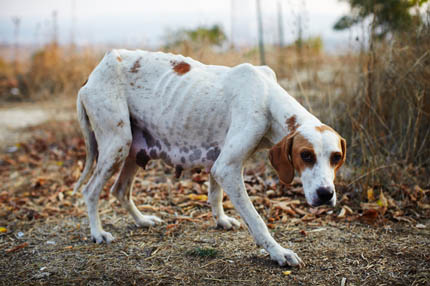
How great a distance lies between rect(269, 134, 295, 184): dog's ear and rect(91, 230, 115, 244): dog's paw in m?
1.61

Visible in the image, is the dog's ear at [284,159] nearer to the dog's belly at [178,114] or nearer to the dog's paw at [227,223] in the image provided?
the dog's belly at [178,114]

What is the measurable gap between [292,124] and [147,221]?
1.68m

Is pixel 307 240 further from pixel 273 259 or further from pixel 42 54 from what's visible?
pixel 42 54

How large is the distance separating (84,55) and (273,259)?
816 centimetres

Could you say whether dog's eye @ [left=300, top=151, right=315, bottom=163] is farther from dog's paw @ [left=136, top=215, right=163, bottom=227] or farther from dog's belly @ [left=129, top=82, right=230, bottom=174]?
dog's paw @ [left=136, top=215, right=163, bottom=227]

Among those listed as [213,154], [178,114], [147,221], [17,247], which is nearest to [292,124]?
[213,154]

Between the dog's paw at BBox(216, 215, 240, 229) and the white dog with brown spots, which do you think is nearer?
the white dog with brown spots

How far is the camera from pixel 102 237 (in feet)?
11.7

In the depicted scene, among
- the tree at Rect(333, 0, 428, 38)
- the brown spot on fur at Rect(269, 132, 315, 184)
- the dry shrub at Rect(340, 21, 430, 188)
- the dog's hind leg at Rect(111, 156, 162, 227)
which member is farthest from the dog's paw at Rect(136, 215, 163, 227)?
the tree at Rect(333, 0, 428, 38)

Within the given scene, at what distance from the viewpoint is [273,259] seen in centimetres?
298

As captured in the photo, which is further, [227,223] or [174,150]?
[227,223]

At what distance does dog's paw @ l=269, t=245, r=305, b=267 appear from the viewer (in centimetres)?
294

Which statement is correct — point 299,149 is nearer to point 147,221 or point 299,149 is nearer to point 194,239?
point 194,239

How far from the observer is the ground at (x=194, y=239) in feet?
9.50
